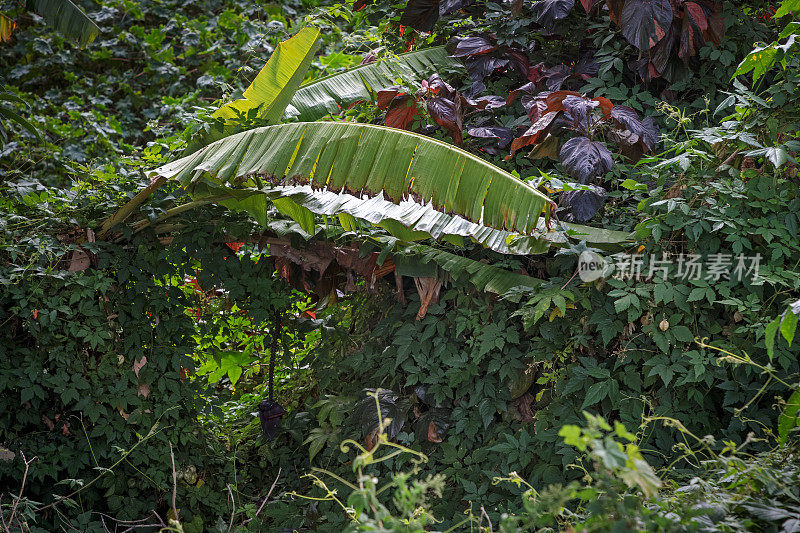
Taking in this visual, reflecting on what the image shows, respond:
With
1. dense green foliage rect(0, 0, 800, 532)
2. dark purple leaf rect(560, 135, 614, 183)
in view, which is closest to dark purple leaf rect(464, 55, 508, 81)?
dense green foliage rect(0, 0, 800, 532)

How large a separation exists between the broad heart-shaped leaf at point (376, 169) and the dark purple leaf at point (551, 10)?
53.3 inches

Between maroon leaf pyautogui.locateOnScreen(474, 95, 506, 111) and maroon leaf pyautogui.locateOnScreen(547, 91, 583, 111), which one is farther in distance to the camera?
maroon leaf pyautogui.locateOnScreen(474, 95, 506, 111)

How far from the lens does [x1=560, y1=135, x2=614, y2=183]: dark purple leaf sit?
9.69 feet

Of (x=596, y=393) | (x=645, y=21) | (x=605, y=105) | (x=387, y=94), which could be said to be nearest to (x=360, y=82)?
(x=387, y=94)

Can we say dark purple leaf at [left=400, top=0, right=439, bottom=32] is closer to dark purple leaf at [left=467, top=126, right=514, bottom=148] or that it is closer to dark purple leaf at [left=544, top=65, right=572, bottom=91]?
dark purple leaf at [left=544, top=65, right=572, bottom=91]

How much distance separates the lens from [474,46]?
379 centimetres

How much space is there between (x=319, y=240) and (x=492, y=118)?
1.30m

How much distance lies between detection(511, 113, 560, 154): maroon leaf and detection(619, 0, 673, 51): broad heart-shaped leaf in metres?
0.62

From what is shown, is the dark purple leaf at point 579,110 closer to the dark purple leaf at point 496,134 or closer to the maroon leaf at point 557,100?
the maroon leaf at point 557,100

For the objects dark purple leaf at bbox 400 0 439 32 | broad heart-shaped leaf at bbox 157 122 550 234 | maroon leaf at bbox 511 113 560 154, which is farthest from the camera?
dark purple leaf at bbox 400 0 439 32

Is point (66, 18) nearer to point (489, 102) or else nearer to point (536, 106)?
point (489, 102)

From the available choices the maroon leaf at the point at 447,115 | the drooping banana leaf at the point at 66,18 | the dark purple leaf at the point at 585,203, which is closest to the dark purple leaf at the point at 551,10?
the maroon leaf at the point at 447,115

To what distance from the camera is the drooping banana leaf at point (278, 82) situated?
10.6 ft

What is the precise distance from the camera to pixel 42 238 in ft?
10.7
